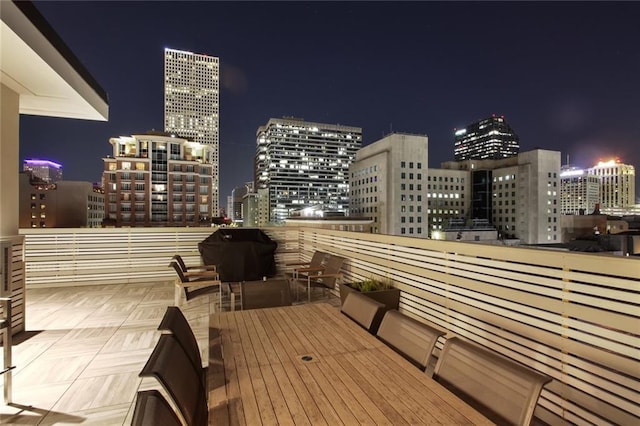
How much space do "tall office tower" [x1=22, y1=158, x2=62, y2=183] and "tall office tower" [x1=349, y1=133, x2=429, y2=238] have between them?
71.5 metres

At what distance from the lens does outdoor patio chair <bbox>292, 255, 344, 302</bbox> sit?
19.0 ft

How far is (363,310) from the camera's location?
2.67m

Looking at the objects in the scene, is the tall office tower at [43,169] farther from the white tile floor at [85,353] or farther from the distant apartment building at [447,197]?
the distant apartment building at [447,197]

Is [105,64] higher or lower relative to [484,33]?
lower

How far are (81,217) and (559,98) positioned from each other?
372 ft

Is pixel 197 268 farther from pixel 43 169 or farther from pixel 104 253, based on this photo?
pixel 43 169

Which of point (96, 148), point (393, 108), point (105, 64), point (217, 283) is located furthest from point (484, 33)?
point (96, 148)

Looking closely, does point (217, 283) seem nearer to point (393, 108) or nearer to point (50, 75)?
point (50, 75)

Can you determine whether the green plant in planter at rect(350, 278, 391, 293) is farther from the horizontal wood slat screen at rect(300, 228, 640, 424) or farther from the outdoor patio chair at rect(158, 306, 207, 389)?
the outdoor patio chair at rect(158, 306, 207, 389)

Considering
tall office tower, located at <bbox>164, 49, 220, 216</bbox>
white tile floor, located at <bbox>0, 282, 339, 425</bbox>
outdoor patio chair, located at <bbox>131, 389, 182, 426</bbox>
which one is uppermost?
tall office tower, located at <bbox>164, 49, 220, 216</bbox>

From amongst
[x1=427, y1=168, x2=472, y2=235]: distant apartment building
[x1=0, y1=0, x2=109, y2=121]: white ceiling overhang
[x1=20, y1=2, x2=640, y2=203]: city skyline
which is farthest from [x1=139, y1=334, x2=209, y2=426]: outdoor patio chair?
[x1=427, y1=168, x2=472, y2=235]: distant apartment building

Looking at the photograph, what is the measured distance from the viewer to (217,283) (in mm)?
5371

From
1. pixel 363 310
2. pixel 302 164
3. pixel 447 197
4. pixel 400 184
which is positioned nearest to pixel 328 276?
pixel 363 310

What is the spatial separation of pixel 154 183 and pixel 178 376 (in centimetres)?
5744
